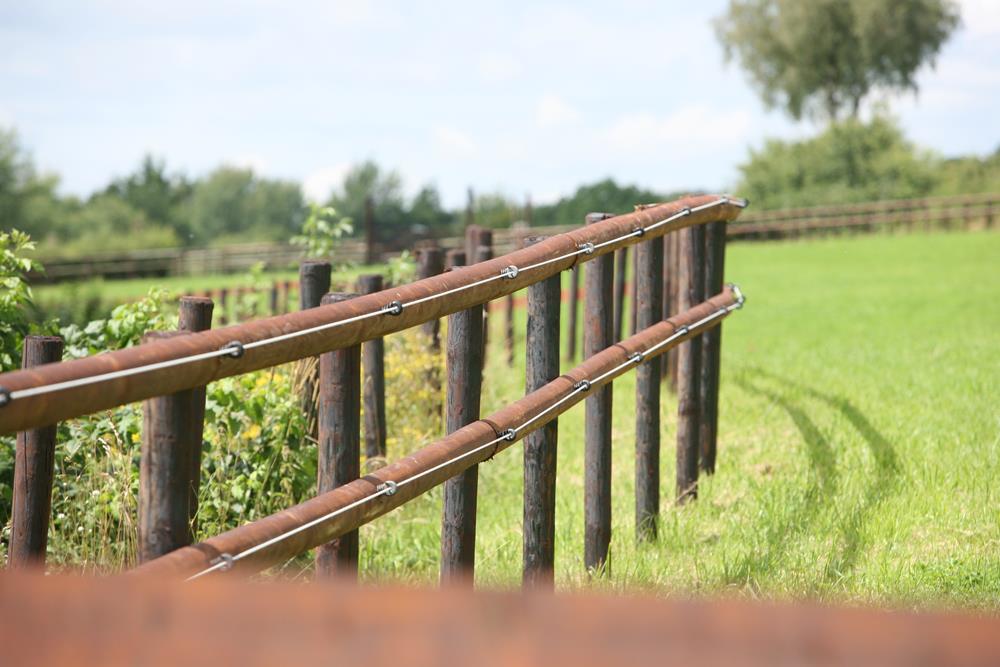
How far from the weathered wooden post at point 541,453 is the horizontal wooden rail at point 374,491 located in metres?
0.11

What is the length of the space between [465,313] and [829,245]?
87.9ft

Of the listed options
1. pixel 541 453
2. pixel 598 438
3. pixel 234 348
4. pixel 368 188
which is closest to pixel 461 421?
pixel 541 453

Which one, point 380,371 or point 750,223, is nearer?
point 380,371

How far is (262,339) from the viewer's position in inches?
101

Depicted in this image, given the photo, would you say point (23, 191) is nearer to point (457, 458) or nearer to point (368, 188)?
point (368, 188)

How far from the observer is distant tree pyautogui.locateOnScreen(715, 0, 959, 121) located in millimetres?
47906

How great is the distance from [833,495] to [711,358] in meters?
0.99

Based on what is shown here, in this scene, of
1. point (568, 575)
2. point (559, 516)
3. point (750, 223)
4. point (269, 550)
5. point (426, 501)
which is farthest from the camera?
point (750, 223)

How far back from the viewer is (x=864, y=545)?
4586 mm

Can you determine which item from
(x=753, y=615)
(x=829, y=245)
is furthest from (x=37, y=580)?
(x=829, y=245)

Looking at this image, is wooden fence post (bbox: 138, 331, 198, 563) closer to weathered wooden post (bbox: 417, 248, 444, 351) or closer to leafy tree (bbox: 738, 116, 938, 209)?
weathered wooden post (bbox: 417, 248, 444, 351)

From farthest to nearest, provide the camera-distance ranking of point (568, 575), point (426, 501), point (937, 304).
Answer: point (937, 304) < point (426, 501) < point (568, 575)

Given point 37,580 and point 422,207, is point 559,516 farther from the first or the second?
point 422,207

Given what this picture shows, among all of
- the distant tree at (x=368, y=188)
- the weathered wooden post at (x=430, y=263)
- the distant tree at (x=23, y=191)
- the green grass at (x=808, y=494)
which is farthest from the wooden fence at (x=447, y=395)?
the distant tree at (x=368, y=188)
